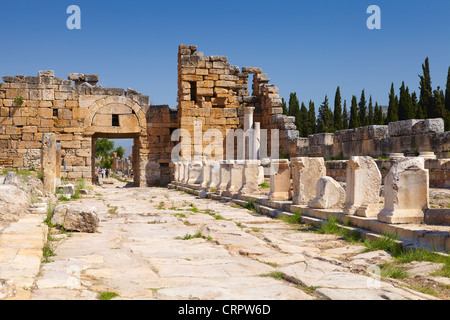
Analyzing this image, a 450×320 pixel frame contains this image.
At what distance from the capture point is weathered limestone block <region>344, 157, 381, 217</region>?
21.6 ft

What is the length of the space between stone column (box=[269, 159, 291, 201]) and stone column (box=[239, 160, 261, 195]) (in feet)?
5.49

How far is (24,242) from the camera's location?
508 cm

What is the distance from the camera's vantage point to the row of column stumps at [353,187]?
19.0 feet

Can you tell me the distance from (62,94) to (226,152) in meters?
6.87

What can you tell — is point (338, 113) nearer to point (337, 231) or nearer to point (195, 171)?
point (195, 171)

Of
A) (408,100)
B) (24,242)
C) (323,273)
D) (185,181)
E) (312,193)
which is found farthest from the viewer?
(408,100)

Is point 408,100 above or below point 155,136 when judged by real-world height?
above

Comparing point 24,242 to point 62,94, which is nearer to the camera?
point 24,242

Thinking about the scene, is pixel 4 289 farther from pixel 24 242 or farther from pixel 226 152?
pixel 226 152

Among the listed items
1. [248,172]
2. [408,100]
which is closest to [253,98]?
[248,172]

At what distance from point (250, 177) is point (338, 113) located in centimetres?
3053

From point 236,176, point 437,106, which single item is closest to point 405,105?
point 437,106

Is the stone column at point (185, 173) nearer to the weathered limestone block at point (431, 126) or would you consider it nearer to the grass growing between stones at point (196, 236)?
the weathered limestone block at point (431, 126)

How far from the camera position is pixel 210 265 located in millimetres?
4727
